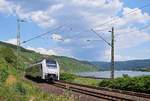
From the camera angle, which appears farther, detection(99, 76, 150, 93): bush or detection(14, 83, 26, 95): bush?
detection(99, 76, 150, 93): bush

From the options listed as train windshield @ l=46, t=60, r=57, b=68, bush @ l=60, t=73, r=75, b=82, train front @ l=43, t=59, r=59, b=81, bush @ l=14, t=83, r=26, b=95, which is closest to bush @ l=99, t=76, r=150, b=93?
train front @ l=43, t=59, r=59, b=81

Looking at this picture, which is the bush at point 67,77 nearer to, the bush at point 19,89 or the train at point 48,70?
the train at point 48,70

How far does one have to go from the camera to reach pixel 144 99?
102ft

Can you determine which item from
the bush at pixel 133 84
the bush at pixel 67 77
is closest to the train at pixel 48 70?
the bush at pixel 133 84

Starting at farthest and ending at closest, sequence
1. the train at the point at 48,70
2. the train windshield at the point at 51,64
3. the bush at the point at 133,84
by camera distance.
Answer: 1. the train windshield at the point at 51,64
2. the train at the point at 48,70
3. the bush at the point at 133,84

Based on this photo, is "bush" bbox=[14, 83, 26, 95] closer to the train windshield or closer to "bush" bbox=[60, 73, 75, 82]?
the train windshield

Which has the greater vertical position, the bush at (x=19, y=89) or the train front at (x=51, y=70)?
the train front at (x=51, y=70)

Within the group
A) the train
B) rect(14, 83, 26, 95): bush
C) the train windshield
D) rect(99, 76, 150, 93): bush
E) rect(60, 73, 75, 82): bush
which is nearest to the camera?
rect(14, 83, 26, 95): bush

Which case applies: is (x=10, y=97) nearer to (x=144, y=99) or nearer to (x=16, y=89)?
(x=16, y=89)

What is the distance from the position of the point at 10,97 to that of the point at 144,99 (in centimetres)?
1329

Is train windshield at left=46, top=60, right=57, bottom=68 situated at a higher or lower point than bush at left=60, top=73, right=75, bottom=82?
higher

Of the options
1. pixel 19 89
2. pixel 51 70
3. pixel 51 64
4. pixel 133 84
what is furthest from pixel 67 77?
pixel 19 89

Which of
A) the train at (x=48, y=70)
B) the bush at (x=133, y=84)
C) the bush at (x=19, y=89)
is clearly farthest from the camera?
the train at (x=48, y=70)

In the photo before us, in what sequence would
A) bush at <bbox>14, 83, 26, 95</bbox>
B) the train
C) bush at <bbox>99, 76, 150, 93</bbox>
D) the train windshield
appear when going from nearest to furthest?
bush at <bbox>14, 83, 26, 95</bbox> → bush at <bbox>99, 76, 150, 93</bbox> → the train → the train windshield
